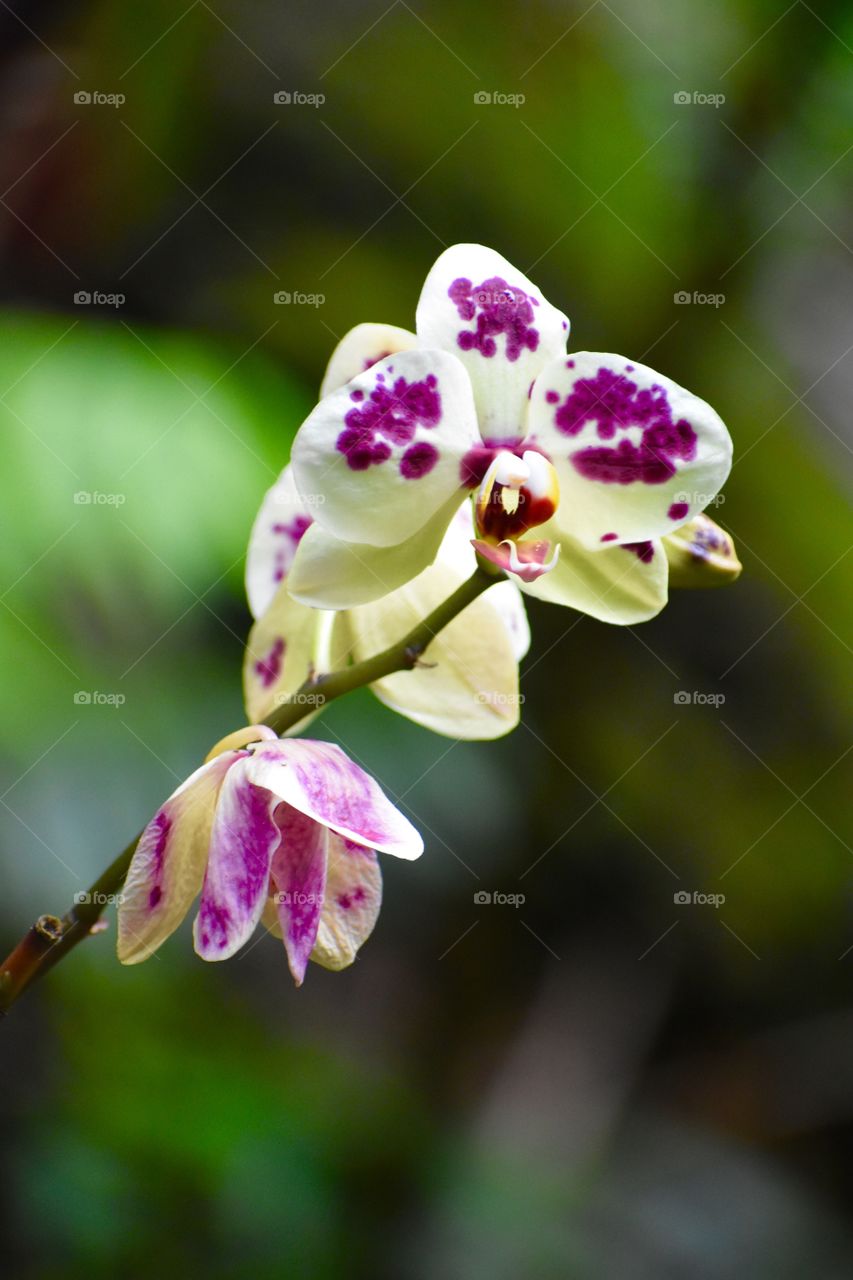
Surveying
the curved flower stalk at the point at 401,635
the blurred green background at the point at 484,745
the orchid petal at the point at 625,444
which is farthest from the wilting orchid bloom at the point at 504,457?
the blurred green background at the point at 484,745

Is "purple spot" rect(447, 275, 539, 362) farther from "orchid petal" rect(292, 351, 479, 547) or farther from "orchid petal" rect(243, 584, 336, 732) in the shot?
"orchid petal" rect(243, 584, 336, 732)

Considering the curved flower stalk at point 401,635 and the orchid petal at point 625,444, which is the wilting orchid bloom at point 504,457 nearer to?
the orchid petal at point 625,444

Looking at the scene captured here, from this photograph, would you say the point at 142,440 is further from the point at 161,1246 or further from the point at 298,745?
the point at 161,1246

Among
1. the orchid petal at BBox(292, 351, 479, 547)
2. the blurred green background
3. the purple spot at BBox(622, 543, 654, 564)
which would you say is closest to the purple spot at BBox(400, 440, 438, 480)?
the orchid petal at BBox(292, 351, 479, 547)

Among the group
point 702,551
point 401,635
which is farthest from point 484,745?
point 702,551

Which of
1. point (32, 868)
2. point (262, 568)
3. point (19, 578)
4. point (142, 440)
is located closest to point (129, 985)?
point (32, 868)

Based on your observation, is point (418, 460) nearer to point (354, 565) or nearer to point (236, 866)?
point (354, 565)

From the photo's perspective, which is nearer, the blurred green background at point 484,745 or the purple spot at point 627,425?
the purple spot at point 627,425
